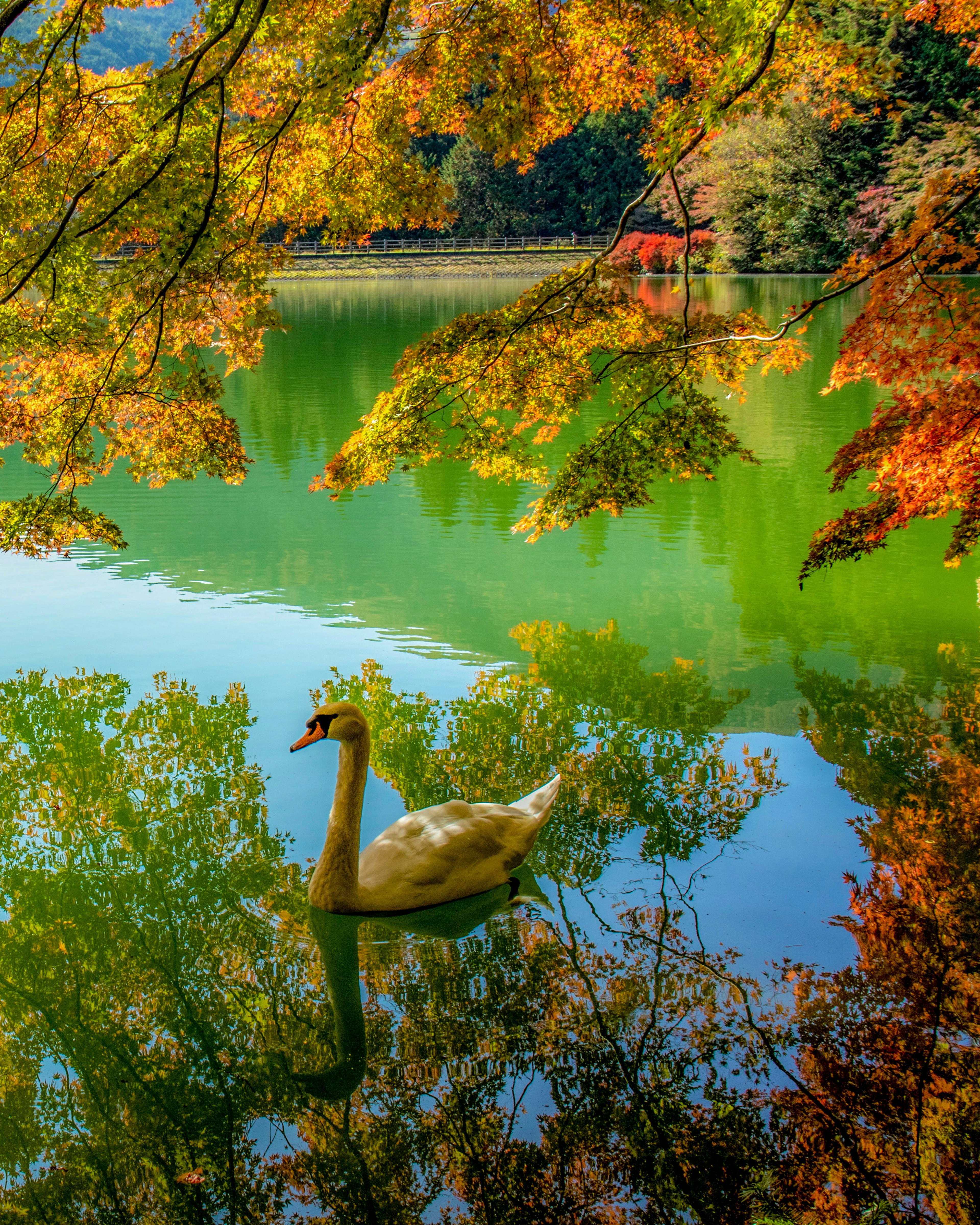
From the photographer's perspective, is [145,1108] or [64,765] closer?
[145,1108]

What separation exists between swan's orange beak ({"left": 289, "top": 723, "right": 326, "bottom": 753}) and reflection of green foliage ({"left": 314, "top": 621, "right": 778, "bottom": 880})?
1.17m

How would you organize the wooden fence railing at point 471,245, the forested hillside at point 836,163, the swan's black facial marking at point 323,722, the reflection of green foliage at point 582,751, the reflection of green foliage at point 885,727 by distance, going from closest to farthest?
the swan's black facial marking at point 323,722 < the reflection of green foliage at point 582,751 < the reflection of green foliage at point 885,727 < the forested hillside at point 836,163 < the wooden fence railing at point 471,245

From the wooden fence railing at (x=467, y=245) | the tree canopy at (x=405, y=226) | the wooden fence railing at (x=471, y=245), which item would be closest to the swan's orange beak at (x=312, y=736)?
the tree canopy at (x=405, y=226)

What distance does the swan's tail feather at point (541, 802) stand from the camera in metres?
4.50

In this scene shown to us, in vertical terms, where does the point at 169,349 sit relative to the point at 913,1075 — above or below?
above

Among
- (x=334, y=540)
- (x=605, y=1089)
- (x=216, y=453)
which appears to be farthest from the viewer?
(x=334, y=540)

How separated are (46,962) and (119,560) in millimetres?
6825

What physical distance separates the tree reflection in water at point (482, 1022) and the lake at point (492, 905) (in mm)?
13

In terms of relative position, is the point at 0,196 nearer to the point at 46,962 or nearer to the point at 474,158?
the point at 46,962

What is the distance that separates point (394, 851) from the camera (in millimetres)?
4141

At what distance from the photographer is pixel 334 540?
11.0m

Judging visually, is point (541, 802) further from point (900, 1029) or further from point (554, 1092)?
point (900, 1029)

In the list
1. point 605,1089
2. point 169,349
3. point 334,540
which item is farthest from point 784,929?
point 334,540

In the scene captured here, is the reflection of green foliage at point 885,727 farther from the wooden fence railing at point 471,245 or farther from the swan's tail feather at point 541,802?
the wooden fence railing at point 471,245
